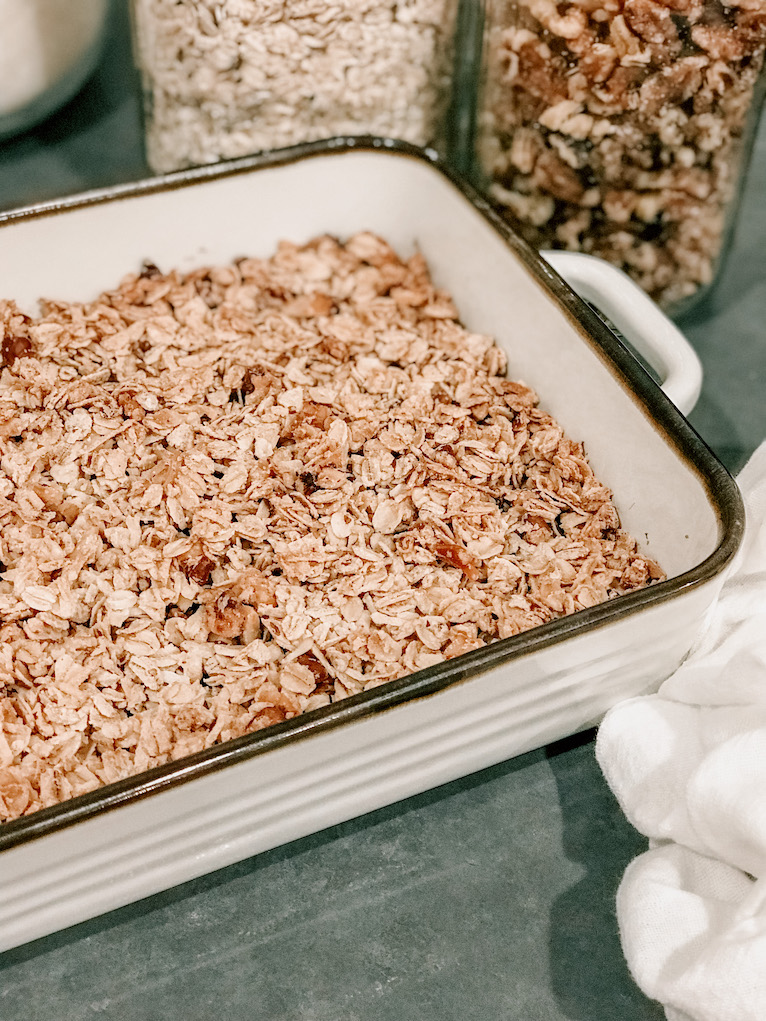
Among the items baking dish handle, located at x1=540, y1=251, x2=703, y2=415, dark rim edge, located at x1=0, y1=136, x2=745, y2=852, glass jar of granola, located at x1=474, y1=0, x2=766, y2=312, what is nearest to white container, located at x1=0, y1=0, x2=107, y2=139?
dark rim edge, located at x1=0, y1=136, x2=745, y2=852

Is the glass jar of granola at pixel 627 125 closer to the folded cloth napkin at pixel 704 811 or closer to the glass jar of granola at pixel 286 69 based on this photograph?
the glass jar of granola at pixel 286 69

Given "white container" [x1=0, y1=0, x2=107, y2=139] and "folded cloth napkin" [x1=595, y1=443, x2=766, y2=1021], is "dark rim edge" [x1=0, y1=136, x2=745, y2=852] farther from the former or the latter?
"white container" [x1=0, y1=0, x2=107, y2=139]

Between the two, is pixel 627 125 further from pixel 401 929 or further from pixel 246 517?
pixel 401 929

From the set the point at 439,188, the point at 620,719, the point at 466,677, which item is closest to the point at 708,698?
the point at 620,719

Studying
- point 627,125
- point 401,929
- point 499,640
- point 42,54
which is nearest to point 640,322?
point 627,125

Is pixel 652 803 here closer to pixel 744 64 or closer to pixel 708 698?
pixel 708 698

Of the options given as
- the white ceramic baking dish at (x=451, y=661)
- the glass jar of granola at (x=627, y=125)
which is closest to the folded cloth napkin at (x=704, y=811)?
the white ceramic baking dish at (x=451, y=661)
